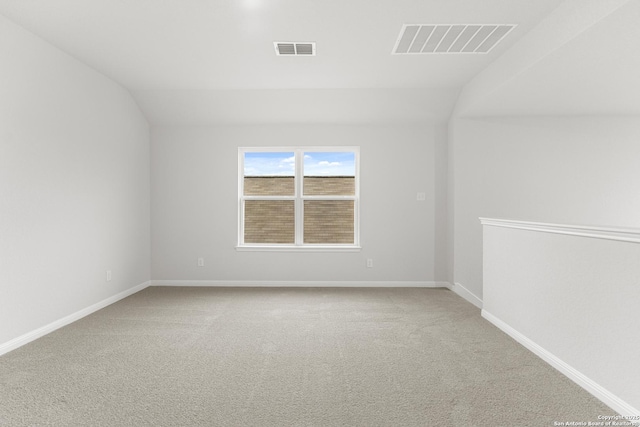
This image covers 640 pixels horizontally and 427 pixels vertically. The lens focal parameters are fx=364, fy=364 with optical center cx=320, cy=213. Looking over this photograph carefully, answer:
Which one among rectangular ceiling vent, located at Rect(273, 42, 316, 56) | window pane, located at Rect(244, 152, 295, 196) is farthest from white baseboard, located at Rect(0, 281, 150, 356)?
rectangular ceiling vent, located at Rect(273, 42, 316, 56)

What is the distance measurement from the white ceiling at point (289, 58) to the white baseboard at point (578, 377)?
7.68ft

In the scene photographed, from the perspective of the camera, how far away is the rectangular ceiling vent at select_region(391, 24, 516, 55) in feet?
10.2

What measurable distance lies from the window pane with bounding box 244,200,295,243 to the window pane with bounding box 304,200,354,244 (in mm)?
265

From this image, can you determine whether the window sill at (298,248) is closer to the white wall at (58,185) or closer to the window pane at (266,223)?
the window pane at (266,223)

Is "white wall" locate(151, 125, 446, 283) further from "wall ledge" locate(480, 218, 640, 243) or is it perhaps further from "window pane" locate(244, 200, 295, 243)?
"wall ledge" locate(480, 218, 640, 243)

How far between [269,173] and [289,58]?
2.16 meters

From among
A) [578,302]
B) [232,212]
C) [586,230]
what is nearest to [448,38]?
[586,230]

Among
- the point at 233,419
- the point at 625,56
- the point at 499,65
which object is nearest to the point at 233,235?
the point at 233,419

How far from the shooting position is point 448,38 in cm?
332

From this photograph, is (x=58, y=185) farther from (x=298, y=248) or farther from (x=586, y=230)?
(x=586, y=230)

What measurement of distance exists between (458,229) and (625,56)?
2.64 metres

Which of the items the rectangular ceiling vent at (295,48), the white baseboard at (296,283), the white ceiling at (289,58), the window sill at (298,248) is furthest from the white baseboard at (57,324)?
the rectangular ceiling vent at (295,48)

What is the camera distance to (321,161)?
5.65 metres

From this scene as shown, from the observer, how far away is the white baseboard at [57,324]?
9.84ft
